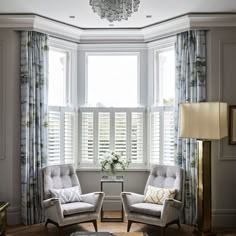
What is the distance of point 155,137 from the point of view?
6.43 m

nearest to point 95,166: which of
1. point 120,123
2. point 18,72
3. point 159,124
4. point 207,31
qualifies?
point 120,123

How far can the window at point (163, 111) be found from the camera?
6227 mm

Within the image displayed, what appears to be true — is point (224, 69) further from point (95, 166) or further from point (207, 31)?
point (95, 166)

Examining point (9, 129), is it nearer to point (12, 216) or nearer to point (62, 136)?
point (62, 136)

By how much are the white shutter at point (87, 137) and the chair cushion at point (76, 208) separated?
1293 mm

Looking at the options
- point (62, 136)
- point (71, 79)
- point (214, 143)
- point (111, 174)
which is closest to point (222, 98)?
point (214, 143)

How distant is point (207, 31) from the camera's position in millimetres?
5730

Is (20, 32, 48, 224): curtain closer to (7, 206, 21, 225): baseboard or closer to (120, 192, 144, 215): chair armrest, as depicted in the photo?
(7, 206, 21, 225): baseboard

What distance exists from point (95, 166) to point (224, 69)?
277 centimetres

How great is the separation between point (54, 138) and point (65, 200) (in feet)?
3.99

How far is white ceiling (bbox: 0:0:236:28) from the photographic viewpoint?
5.05 meters

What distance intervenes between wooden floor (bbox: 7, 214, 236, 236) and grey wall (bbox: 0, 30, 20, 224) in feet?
1.27

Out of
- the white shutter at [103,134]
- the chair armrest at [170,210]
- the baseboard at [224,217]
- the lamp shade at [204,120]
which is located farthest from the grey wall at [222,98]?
the white shutter at [103,134]

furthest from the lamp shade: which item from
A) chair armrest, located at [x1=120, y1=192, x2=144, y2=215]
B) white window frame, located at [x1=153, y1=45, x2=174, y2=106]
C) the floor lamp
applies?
white window frame, located at [x1=153, y1=45, x2=174, y2=106]
